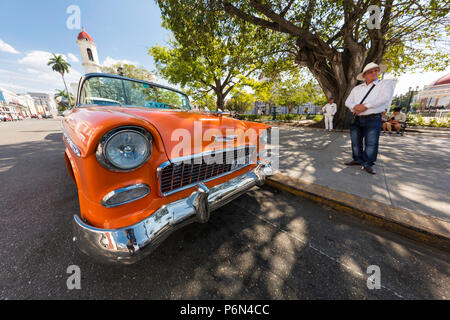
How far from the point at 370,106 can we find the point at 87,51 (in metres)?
41.0

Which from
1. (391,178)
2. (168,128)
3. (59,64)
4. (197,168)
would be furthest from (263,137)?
(59,64)

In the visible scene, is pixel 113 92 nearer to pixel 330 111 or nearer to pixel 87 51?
pixel 330 111

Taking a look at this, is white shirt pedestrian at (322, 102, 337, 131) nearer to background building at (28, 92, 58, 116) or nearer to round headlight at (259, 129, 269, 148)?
round headlight at (259, 129, 269, 148)

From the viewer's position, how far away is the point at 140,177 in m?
1.06

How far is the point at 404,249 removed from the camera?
4.51 ft

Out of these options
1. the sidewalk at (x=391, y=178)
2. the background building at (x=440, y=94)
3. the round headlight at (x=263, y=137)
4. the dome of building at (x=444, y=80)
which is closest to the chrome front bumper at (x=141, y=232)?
the round headlight at (x=263, y=137)

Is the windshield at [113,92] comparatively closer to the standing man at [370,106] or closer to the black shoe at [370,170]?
the standing man at [370,106]

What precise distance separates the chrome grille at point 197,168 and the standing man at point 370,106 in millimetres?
2254

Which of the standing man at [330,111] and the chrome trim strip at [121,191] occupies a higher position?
the standing man at [330,111]

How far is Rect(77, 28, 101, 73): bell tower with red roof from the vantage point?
90.8 ft

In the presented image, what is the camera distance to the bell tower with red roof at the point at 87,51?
2767 cm

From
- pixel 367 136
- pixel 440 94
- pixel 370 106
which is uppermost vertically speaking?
pixel 440 94
